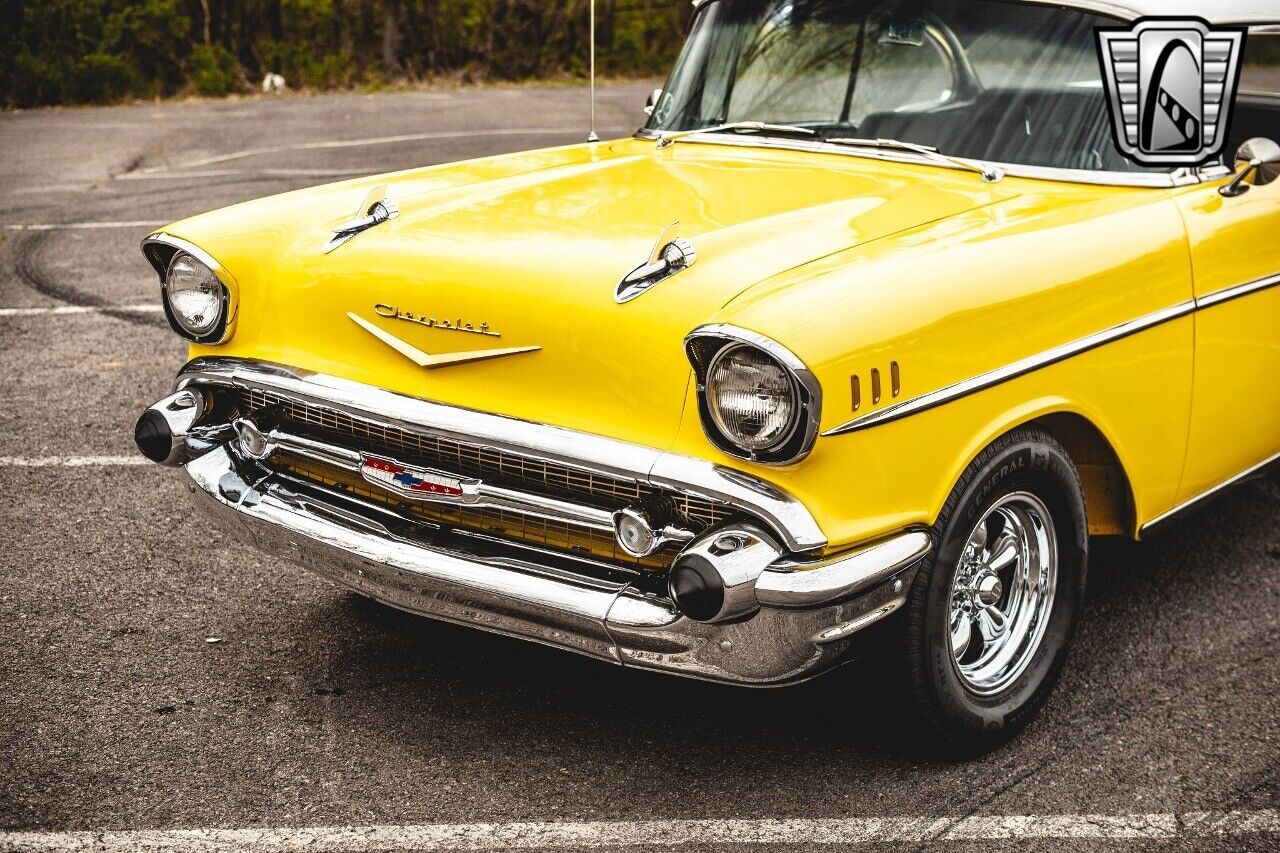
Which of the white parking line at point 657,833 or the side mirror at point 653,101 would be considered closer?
the white parking line at point 657,833

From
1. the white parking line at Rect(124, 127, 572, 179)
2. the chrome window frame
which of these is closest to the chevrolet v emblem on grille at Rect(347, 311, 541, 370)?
the chrome window frame

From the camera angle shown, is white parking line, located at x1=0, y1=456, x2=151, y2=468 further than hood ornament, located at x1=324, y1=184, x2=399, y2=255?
Yes

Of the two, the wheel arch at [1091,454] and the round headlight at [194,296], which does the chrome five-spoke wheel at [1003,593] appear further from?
the round headlight at [194,296]

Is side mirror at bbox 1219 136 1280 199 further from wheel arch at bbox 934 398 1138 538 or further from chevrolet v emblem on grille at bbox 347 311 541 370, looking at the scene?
chevrolet v emblem on grille at bbox 347 311 541 370

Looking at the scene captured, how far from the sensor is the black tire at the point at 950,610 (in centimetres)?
269

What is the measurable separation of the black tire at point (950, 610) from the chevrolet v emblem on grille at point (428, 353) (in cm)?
92

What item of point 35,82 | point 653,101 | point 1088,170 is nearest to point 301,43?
point 35,82

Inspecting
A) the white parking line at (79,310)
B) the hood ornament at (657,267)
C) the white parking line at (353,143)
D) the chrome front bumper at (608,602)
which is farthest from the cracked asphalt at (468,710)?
the white parking line at (353,143)

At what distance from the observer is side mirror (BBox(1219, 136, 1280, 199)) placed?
3.37m

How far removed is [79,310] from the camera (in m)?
6.82

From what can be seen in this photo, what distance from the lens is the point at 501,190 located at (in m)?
3.49

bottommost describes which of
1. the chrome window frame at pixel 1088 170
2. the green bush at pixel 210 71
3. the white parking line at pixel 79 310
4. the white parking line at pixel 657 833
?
the green bush at pixel 210 71

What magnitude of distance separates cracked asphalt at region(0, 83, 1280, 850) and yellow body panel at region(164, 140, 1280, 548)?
0.48 meters

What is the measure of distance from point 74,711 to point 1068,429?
7.81ft
